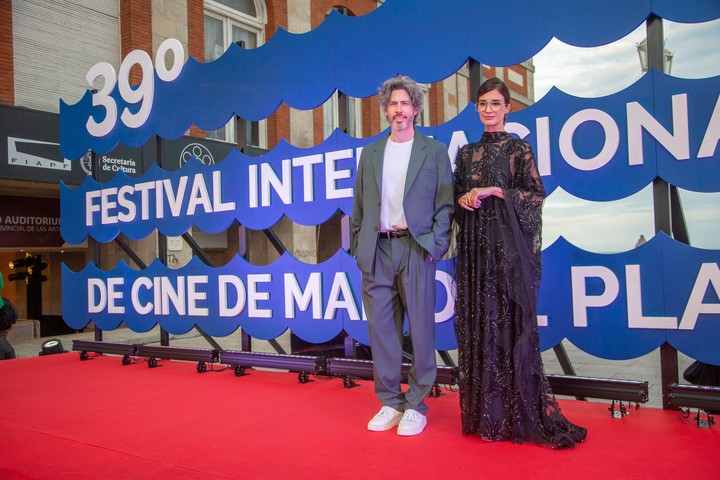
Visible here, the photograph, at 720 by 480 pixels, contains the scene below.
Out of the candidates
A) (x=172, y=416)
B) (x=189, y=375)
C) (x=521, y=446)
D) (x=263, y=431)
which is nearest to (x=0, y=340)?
(x=189, y=375)

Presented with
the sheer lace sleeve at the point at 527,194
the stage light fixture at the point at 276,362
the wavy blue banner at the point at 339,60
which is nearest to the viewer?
the sheer lace sleeve at the point at 527,194

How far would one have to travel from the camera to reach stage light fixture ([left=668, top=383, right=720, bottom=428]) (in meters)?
3.04

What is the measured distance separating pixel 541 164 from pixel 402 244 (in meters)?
1.20

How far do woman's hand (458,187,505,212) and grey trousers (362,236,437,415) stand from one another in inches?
15.5

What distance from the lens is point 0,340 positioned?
267 inches

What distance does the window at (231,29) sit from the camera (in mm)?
13141

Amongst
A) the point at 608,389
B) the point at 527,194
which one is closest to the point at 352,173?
the point at 527,194

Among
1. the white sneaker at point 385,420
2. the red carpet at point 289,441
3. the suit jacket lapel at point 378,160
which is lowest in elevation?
the red carpet at point 289,441

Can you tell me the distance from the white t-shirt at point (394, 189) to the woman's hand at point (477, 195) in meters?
0.40

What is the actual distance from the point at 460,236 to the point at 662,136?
138cm

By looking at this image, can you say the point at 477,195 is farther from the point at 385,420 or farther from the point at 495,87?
the point at 385,420

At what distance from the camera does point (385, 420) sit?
124 inches

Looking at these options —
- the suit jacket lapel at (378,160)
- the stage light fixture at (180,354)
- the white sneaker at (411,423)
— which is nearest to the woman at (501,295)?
the white sneaker at (411,423)

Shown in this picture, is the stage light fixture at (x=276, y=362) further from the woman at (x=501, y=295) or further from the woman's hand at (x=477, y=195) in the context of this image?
the woman's hand at (x=477, y=195)
